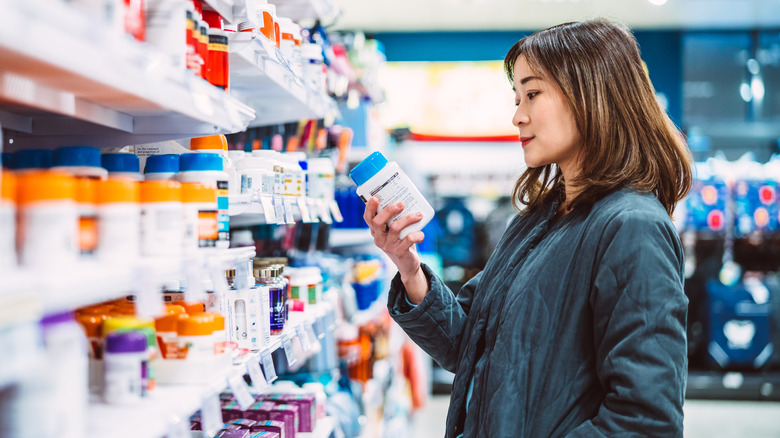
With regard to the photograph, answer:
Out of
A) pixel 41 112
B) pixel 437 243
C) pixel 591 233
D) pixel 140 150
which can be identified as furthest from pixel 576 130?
pixel 437 243

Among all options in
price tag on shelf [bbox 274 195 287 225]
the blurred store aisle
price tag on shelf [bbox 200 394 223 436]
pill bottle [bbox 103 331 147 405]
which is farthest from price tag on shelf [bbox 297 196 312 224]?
the blurred store aisle

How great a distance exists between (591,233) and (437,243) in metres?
5.97

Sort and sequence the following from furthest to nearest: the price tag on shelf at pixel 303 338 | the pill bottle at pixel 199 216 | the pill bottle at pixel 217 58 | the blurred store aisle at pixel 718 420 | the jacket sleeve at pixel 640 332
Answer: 1. the blurred store aisle at pixel 718 420
2. the price tag on shelf at pixel 303 338
3. the pill bottle at pixel 217 58
4. the jacket sleeve at pixel 640 332
5. the pill bottle at pixel 199 216

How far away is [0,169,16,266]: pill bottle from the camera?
0.85m

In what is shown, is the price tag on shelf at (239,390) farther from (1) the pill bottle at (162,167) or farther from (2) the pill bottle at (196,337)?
(1) the pill bottle at (162,167)

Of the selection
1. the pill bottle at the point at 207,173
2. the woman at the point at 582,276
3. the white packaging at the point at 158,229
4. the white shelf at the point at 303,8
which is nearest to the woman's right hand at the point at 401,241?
the woman at the point at 582,276

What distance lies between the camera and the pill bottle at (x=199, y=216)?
129 cm

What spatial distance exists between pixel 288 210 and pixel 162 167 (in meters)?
0.61

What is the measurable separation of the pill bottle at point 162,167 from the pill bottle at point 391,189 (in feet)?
1.81

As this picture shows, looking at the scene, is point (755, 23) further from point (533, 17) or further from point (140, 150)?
point (140, 150)

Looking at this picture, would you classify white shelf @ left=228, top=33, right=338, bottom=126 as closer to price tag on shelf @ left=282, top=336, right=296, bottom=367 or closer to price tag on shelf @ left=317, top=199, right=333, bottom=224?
price tag on shelf @ left=317, top=199, right=333, bottom=224

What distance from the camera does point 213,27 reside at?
1612 millimetres

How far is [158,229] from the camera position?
46.8 inches

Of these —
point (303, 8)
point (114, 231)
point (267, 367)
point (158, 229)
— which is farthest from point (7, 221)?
point (303, 8)
